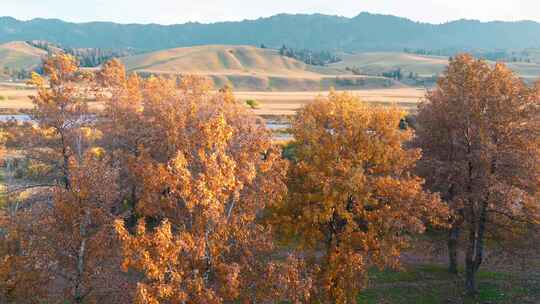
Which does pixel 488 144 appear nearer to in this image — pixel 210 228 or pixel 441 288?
pixel 441 288

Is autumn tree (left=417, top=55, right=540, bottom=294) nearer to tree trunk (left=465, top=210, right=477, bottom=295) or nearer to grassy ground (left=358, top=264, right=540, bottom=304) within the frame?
tree trunk (left=465, top=210, right=477, bottom=295)

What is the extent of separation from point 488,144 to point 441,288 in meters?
10.5

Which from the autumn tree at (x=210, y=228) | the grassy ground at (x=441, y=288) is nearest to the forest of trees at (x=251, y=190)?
the autumn tree at (x=210, y=228)

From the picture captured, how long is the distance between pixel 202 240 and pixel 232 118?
12584mm

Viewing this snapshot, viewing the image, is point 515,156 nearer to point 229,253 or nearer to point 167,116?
point 229,253

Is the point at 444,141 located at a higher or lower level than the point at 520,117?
lower

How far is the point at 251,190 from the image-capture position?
1655 cm

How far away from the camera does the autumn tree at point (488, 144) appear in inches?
819

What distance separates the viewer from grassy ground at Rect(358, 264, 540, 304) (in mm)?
24875

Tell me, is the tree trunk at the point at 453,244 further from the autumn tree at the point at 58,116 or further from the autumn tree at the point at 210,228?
the autumn tree at the point at 58,116

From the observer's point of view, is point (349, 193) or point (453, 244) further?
point (453, 244)

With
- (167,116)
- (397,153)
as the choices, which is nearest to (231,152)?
(167,116)

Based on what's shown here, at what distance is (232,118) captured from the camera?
2531 centimetres

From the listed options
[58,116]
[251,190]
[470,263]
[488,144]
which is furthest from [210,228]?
[470,263]
